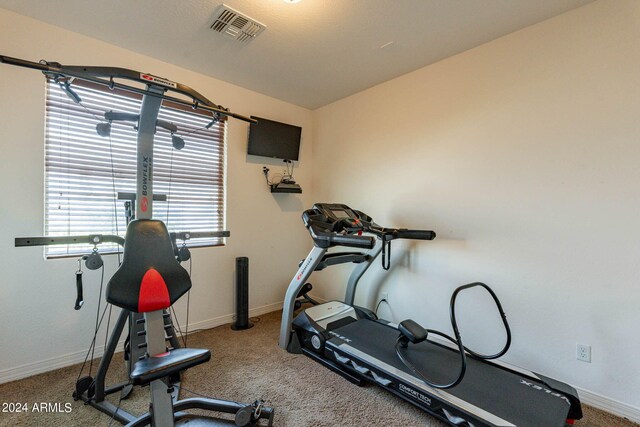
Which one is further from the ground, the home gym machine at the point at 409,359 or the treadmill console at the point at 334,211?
the treadmill console at the point at 334,211

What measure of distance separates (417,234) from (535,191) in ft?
2.99

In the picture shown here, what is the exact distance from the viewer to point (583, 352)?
1.90 m

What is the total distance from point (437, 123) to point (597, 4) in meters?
1.21

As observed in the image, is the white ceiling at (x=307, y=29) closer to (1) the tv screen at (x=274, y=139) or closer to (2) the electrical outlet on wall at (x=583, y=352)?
(1) the tv screen at (x=274, y=139)

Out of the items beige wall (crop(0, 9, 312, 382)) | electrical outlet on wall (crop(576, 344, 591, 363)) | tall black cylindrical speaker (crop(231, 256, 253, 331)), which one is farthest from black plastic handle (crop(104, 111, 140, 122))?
electrical outlet on wall (crop(576, 344, 591, 363))

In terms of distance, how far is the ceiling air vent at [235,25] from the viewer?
2.03 m

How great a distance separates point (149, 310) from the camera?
1.48 meters

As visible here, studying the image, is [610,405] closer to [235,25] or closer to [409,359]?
[409,359]

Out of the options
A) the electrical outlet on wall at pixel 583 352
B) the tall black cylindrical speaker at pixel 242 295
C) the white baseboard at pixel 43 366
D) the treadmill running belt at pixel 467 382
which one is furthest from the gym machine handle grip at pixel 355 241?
the white baseboard at pixel 43 366

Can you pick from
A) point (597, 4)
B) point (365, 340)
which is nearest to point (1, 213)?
point (365, 340)

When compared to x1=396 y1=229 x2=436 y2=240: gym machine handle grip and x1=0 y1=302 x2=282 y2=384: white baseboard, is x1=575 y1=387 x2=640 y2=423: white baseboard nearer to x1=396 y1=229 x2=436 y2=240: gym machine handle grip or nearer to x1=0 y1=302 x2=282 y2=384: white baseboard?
x1=396 y1=229 x2=436 y2=240: gym machine handle grip

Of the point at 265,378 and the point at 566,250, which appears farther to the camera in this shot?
the point at 265,378

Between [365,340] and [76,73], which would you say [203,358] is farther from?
[76,73]

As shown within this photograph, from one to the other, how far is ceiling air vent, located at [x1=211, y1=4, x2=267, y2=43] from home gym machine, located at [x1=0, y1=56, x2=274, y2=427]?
2.51ft
